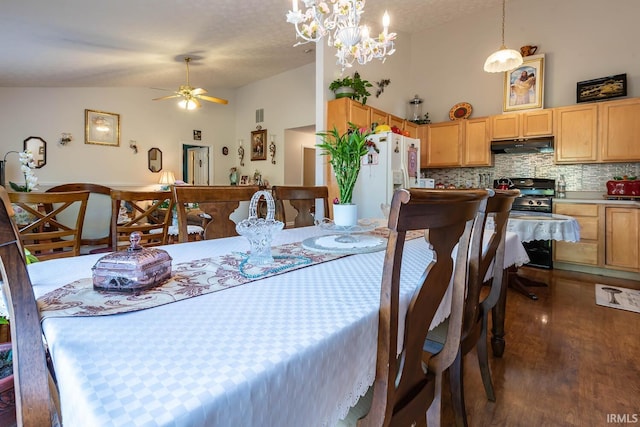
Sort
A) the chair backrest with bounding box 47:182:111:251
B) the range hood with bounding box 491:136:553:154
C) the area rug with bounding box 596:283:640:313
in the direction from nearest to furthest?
the chair backrest with bounding box 47:182:111:251
the area rug with bounding box 596:283:640:313
the range hood with bounding box 491:136:553:154

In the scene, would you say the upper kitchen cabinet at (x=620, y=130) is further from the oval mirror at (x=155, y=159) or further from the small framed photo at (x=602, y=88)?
the oval mirror at (x=155, y=159)

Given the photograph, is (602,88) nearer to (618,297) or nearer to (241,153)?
(618,297)

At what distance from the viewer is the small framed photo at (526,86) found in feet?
14.7

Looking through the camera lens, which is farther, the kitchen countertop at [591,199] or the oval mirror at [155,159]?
Answer: the oval mirror at [155,159]

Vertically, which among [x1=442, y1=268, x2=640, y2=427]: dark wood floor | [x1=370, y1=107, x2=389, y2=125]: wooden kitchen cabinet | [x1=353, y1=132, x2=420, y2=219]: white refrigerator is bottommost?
[x1=442, y1=268, x2=640, y2=427]: dark wood floor

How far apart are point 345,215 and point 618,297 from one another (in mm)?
3219

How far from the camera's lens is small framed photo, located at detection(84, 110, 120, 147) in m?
5.62

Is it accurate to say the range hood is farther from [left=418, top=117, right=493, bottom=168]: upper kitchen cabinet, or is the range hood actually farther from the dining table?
the dining table

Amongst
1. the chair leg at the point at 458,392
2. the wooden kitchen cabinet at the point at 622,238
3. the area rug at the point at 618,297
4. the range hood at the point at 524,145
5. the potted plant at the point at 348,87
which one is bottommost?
the area rug at the point at 618,297

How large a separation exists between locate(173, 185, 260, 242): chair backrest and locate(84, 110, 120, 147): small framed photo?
212 inches

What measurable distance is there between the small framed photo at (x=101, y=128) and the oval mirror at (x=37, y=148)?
0.59 m

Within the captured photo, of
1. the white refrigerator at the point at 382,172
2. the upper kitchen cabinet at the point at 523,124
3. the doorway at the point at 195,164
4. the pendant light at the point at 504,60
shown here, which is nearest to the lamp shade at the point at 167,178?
the doorway at the point at 195,164

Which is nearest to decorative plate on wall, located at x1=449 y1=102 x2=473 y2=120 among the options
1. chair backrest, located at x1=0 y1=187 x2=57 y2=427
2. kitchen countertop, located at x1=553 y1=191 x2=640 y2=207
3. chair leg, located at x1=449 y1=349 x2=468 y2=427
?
kitchen countertop, located at x1=553 y1=191 x2=640 y2=207

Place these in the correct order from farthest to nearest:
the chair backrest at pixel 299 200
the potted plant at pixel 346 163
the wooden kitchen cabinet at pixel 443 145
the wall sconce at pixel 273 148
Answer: the wall sconce at pixel 273 148, the wooden kitchen cabinet at pixel 443 145, the chair backrest at pixel 299 200, the potted plant at pixel 346 163
